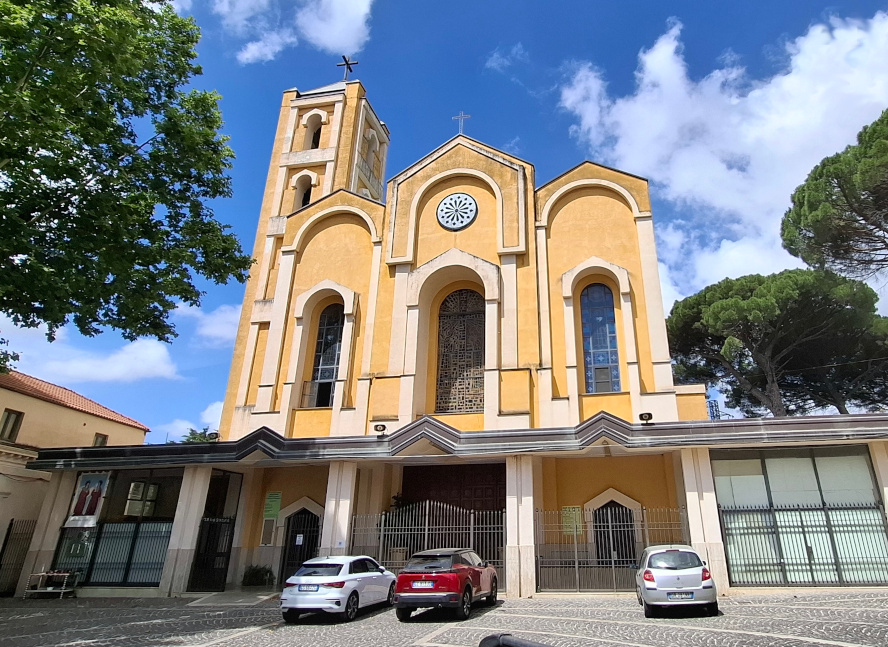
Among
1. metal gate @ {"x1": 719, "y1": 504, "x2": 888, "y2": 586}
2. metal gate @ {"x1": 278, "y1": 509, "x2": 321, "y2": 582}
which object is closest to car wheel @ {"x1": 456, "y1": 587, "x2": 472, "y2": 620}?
metal gate @ {"x1": 719, "y1": 504, "x2": 888, "y2": 586}

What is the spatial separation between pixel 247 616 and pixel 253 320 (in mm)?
11332

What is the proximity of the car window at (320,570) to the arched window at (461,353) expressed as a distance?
7.77m

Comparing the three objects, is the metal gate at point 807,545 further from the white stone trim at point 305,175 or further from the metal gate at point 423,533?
the white stone trim at point 305,175

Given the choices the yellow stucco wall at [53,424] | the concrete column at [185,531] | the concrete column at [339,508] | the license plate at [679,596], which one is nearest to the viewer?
the license plate at [679,596]

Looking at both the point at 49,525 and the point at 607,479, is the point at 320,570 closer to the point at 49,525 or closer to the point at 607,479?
the point at 607,479

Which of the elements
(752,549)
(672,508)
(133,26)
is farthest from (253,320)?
(752,549)

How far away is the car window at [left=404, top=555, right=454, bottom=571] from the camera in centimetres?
1114

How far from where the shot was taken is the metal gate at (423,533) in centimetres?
1558

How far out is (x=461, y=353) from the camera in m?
19.8

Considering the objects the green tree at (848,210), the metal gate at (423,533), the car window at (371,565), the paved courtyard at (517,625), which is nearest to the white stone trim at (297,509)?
the metal gate at (423,533)

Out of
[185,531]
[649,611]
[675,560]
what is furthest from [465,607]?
[185,531]

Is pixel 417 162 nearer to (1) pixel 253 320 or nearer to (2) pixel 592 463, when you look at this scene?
(1) pixel 253 320

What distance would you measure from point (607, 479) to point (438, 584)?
802 centimetres

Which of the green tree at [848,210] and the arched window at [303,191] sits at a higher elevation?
the arched window at [303,191]
